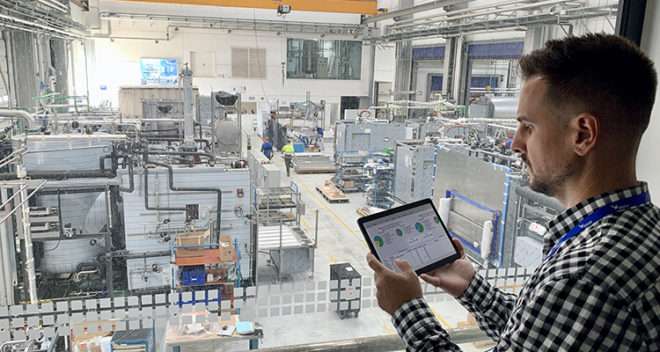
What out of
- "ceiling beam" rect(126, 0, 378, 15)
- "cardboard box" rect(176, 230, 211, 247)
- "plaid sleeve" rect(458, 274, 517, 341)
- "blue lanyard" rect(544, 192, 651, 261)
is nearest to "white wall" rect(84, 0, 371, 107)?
"ceiling beam" rect(126, 0, 378, 15)

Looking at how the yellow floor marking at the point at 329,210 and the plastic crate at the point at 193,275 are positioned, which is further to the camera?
the yellow floor marking at the point at 329,210

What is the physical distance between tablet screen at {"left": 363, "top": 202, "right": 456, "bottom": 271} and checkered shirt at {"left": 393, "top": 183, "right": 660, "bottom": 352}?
408 mm

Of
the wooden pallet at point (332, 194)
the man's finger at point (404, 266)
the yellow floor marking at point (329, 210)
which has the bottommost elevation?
the yellow floor marking at point (329, 210)

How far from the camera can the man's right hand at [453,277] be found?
124 centimetres

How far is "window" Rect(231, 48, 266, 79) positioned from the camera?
15789 millimetres

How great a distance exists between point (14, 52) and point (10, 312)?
636 cm

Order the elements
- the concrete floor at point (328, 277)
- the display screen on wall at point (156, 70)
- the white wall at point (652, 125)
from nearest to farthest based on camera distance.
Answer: the white wall at point (652, 125), the concrete floor at point (328, 277), the display screen on wall at point (156, 70)

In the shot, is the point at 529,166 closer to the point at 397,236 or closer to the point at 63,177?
the point at 397,236

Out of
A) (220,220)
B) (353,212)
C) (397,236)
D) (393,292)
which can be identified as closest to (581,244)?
(393,292)

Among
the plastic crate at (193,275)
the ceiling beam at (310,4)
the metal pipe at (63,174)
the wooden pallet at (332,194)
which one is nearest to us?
the metal pipe at (63,174)

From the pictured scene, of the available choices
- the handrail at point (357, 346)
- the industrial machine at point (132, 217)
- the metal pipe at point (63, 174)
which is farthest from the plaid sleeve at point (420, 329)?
the industrial machine at point (132, 217)

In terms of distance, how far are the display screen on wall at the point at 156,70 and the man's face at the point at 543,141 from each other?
1533 centimetres

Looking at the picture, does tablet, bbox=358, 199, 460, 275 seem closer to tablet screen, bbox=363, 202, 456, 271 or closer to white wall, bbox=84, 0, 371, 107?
tablet screen, bbox=363, 202, 456, 271

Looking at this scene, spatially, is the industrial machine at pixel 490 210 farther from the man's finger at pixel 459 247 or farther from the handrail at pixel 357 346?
the man's finger at pixel 459 247
